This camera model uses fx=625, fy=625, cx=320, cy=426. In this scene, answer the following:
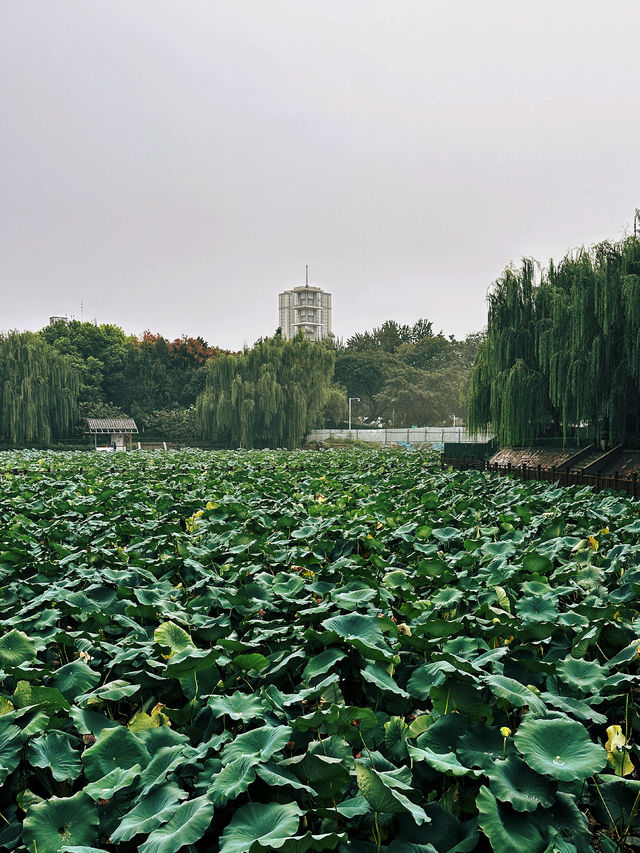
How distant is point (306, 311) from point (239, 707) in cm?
10708

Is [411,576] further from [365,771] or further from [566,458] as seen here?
[566,458]

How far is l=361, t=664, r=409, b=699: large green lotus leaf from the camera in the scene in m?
2.01

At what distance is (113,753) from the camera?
69.4 inches

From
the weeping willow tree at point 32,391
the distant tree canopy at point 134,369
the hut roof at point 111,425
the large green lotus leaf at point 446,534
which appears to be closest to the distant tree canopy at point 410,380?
the distant tree canopy at point 134,369

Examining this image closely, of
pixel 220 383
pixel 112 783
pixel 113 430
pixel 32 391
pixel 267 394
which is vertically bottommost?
pixel 112 783

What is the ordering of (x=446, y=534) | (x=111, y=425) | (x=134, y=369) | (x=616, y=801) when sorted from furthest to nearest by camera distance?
1. (x=134, y=369)
2. (x=111, y=425)
3. (x=446, y=534)
4. (x=616, y=801)

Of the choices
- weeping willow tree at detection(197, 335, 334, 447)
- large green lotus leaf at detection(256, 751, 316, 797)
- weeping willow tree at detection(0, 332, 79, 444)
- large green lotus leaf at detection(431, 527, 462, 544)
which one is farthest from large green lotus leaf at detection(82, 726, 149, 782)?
weeping willow tree at detection(0, 332, 79, 444)

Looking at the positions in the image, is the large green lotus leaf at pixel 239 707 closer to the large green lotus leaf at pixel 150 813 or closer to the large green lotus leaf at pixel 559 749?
the large green lotus leaf at pixel 150 813

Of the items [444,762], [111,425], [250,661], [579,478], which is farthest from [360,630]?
[111,425]

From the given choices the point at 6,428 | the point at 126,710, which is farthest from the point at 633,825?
the point at 6,428

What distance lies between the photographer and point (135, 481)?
33.0 ft

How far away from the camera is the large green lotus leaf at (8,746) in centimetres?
172

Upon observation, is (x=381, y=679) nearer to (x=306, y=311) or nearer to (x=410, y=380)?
(x=410, y=380)

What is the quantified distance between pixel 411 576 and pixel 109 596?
1662 mm
